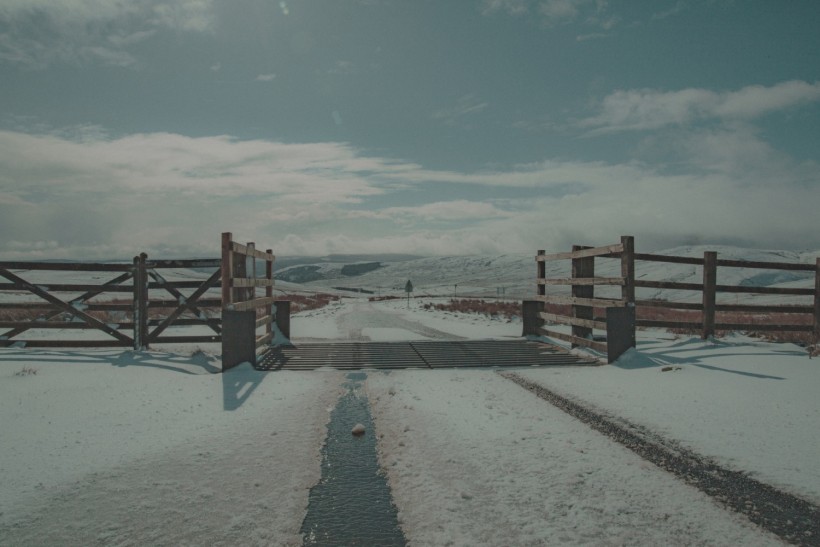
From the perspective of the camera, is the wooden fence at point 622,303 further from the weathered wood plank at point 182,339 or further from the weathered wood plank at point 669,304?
the weathered wood plank at point 182,339

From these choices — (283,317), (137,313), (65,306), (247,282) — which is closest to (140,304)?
(137,313)

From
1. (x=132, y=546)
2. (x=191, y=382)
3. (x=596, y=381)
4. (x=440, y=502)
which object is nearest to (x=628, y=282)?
(x=596, y=381)

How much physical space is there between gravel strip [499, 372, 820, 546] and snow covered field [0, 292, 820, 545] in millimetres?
141

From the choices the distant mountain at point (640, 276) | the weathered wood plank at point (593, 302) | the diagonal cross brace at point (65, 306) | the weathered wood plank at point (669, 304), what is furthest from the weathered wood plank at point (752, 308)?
the distant mountain at point (640, 276)

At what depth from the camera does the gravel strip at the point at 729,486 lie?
2.77 metres

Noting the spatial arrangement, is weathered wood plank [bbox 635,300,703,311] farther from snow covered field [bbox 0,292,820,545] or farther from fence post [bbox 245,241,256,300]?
fence post [bbox 245,241,256,300]

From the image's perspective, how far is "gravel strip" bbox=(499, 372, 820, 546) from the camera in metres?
2.77

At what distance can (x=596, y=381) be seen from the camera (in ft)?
22.2

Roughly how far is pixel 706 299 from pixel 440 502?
30.4ft

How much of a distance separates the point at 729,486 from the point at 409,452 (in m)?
2.29

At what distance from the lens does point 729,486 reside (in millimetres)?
3314

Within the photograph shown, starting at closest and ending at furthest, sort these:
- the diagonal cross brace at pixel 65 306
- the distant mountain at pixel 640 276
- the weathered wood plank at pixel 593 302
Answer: the weathered wood plank at pixel 593 302 < the diagonal cross brace at pixel 65 306 < the distant mountain at pixel 640 276

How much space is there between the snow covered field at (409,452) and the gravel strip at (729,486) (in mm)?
141

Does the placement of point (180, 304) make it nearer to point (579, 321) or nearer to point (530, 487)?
point (579, 321)
